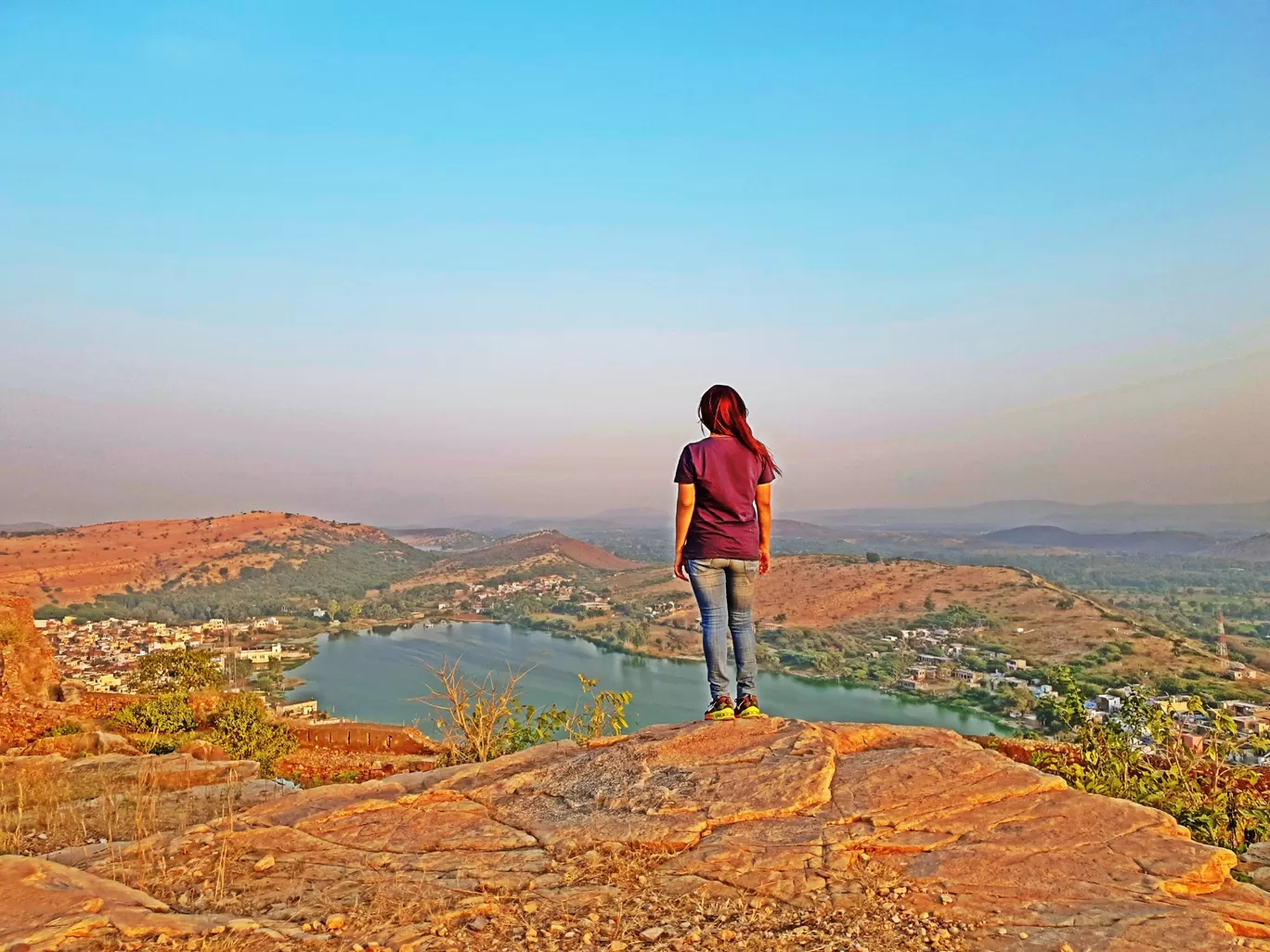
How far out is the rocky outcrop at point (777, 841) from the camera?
114 inches

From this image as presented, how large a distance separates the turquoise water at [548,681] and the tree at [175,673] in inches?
223

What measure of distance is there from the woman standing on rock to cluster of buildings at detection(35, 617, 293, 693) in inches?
744

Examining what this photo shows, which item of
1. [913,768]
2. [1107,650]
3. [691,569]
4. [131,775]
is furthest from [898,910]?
[1107,650]

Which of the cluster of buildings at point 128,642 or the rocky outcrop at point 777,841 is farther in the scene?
the cluster of buildings at point 128,642

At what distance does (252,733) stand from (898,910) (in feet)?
29.5

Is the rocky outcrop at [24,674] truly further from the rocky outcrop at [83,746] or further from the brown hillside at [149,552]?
the brown hillside at [149,552]

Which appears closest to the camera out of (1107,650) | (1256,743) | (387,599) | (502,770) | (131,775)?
(502,770)

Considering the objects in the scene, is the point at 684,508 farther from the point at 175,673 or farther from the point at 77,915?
the point at 175,673

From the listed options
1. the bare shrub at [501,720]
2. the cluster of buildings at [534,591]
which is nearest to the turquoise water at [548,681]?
the cluster of buildings at [534,591]

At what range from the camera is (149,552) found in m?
55.9

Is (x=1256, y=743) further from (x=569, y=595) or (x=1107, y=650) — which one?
(x=569, y=595)

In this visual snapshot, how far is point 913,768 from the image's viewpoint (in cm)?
420

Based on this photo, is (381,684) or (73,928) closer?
(73,928)

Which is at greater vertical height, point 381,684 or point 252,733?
point 252,733
